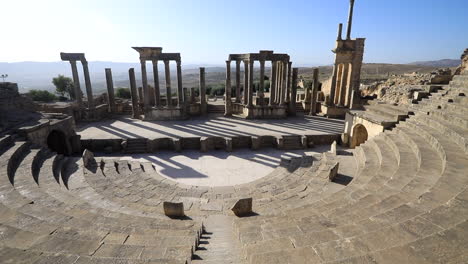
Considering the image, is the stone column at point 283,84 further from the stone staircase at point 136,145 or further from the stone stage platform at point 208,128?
the stone staircase at point 136,145

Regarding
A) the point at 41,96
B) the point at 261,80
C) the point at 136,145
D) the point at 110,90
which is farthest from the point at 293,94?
the point at 41,96

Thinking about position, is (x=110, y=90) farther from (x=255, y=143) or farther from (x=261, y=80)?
(x=255, y=143)

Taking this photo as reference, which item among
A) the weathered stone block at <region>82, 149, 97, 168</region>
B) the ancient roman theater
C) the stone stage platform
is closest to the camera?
the ancient roman theater

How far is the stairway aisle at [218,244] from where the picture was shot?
176 inches

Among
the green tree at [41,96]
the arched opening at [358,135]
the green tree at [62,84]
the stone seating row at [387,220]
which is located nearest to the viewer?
the stone seating row at [387,220]

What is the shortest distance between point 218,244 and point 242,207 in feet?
6.70

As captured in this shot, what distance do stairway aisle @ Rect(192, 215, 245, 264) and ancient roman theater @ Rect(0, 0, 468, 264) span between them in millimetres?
39

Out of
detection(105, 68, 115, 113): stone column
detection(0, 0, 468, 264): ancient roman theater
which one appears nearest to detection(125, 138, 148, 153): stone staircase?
detection(0, 0, 468, 264): ancient roman theater

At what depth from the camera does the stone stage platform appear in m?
17.1

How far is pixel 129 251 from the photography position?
13.5 feet

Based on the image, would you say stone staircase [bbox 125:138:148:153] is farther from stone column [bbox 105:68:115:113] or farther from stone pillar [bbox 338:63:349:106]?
stone pillar [bbox 338:63:349:106]

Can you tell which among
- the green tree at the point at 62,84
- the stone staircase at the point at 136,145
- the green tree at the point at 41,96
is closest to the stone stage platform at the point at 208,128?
the stone staircase at the point at 136,145

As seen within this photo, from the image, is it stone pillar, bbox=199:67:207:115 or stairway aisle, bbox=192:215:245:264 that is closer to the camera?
stairway aisle, bbox=192:215:245:264

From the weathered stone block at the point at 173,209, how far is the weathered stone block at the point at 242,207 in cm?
163
